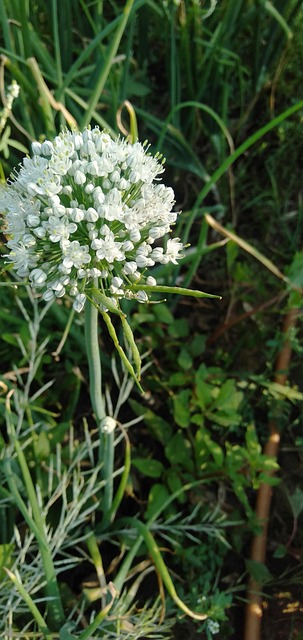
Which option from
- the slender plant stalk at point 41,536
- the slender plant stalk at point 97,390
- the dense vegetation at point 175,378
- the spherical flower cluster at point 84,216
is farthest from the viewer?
the dense vegetation at point 175,378

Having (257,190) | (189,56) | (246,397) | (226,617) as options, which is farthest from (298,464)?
(189,56)

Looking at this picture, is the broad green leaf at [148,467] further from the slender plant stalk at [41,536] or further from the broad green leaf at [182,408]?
the slender plant stalk at [41,536]

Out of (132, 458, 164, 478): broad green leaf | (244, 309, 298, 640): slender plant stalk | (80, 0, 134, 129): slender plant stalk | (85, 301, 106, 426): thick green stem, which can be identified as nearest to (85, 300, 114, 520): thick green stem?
(85, 301, 106, 426): thick green stem

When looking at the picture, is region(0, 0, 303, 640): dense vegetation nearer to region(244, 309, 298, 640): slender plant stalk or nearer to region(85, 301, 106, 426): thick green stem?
region(244, 309, 298, 640): slender plant stalk

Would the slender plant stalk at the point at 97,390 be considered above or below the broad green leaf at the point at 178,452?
above

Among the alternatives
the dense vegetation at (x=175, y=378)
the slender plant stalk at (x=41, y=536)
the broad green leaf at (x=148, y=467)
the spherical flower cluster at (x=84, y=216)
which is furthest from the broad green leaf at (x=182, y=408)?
the spherical flower cluster at (x=84, y=216)

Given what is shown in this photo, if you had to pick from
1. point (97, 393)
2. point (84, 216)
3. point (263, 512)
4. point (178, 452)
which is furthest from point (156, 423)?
point (84, 216)

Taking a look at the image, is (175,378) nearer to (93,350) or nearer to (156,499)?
(156,499)
